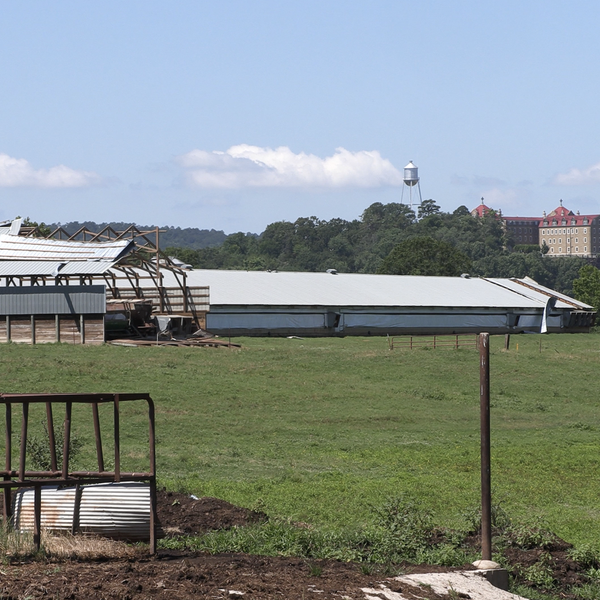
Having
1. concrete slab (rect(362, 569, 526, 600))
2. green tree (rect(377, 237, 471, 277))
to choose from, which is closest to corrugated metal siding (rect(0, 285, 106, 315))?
concrete slab (rect(362, 569, 526, 600))

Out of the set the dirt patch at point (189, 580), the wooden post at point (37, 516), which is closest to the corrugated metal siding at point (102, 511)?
the wooden post at point (37, 516)

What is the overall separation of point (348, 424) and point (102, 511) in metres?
16.6

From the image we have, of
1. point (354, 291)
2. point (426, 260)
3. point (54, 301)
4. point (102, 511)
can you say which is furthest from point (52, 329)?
point (426, 260)

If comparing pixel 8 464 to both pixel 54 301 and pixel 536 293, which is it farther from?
pixel 536 293

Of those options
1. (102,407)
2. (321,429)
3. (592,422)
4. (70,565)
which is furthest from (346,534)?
(592,422)

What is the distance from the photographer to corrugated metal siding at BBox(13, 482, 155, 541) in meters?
11.3

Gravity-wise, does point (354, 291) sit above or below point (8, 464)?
above

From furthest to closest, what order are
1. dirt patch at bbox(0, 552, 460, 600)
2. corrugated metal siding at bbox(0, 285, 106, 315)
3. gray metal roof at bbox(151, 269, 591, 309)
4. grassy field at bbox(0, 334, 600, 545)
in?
gray metal roof at bbox(151, 269, 591, 309), corrugated metal siding at bbox(0, 285, 106, 315), grassy field at bbox(0, 334, 600, 545), dirt patch at bbox(0, 552, 460, 600)

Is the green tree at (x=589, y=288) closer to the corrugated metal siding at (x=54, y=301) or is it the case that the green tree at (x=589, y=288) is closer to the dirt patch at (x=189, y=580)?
the corrugated metal siding at (x=54, y=301)

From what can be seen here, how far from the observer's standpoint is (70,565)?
1001 cm

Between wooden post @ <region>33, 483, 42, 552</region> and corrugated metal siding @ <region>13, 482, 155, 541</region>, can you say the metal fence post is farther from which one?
wooden post @ <region>33, 483, 42, 552</region>

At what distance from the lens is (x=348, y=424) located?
27391 mm

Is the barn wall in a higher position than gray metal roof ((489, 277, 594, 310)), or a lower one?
lower

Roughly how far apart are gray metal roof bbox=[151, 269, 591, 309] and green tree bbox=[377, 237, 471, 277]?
43.4 m
